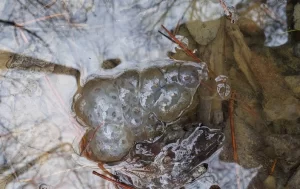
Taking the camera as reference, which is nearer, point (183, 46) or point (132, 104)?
point (132, 104)

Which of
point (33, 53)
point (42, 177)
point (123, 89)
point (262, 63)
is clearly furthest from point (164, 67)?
point (42, 177)

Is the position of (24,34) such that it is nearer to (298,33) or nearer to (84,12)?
(84,12)

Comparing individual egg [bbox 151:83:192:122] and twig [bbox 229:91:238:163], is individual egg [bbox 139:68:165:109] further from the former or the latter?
twig [bbox 229:91:238:163]

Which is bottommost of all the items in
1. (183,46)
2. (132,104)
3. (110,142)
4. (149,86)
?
(110,142)

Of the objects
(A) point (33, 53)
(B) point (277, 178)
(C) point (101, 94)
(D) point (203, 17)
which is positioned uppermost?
(D) point (203, 17)

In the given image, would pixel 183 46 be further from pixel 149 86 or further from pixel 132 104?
pixel 132 104

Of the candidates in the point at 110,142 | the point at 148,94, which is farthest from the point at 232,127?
the point at 110,142

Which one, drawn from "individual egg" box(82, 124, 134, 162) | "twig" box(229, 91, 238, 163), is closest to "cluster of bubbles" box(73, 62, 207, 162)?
"individual egg" box(82, 124, 134, 162)
